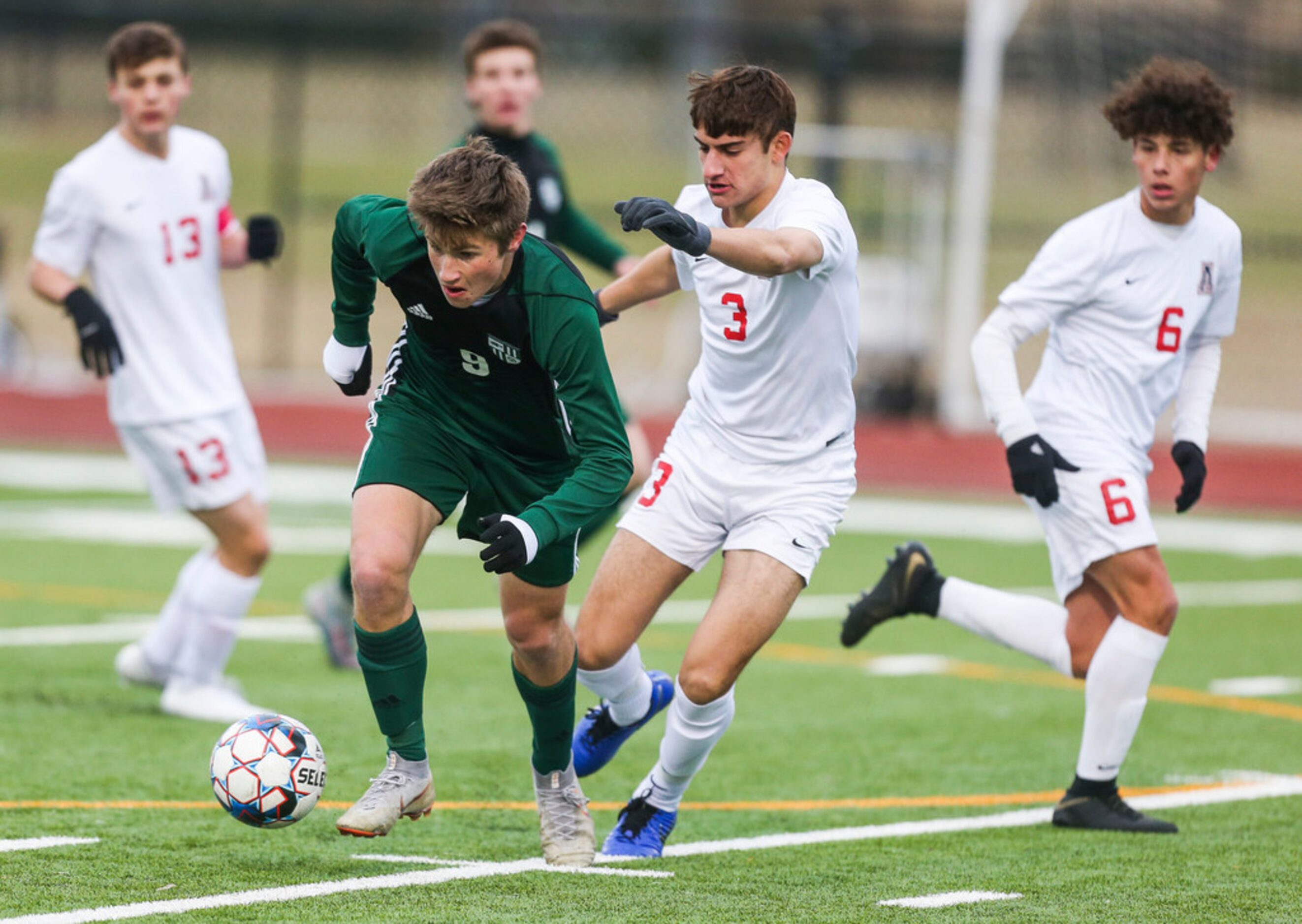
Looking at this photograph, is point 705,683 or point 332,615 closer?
point 705,683

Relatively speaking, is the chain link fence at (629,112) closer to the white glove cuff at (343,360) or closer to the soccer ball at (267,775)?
the white glove cuff at (343,360)

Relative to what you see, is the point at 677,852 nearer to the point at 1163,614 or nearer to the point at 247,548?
the point at 1163,614

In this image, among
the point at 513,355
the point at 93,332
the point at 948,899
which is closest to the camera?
the point at 948,899

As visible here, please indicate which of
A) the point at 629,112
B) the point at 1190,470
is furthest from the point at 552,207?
the point at 629,112

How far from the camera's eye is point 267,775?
5.06 metres

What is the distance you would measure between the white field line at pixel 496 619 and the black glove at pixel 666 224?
422cm

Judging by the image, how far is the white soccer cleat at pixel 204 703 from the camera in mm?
7383

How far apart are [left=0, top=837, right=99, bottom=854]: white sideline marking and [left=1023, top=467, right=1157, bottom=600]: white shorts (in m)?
2.84

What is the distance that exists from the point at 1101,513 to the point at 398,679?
2.18m

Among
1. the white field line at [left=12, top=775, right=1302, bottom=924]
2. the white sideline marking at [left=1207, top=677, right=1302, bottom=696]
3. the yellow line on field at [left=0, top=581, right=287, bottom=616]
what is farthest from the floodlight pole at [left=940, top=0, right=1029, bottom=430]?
the white field line at [left=12, top=775, right=1302, bottom=924]

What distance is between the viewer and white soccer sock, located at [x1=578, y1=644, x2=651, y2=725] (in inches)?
223

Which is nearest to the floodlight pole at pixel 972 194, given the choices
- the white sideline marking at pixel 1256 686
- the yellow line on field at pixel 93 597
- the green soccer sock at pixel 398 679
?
the yellow line on field at pixel 93 597

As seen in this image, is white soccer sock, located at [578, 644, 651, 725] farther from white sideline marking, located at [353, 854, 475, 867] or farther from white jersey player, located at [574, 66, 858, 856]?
white sideline marking, located at [353, 854, 475, 867]

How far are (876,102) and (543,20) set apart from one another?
1187 centimetres
